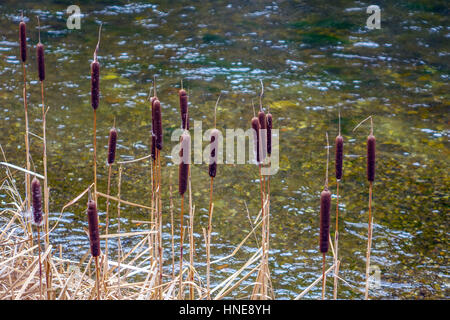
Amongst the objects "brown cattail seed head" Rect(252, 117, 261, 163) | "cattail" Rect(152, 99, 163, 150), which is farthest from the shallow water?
"cattail" Rect(152, 99, 163, 150)

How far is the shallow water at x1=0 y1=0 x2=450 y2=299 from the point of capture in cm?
262

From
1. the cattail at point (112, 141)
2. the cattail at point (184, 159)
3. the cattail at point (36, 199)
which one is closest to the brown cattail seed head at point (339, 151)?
the cattail at point (184, 159)

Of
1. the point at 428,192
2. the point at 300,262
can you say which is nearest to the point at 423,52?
the point at 428,192

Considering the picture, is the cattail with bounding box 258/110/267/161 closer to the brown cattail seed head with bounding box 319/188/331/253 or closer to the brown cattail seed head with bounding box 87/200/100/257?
the brown cattail seed head with bounding box 319/188/331/253

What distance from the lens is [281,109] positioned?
3.86 metres

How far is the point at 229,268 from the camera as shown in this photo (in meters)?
2.49

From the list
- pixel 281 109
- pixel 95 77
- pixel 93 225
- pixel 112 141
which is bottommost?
pixel 281 109

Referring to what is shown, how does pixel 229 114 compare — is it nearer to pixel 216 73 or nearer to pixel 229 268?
pixel 216 73

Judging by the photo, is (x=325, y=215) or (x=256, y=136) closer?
(x=325, y=215)

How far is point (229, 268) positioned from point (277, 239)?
0.98 ft

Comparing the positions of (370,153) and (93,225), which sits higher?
(370,153)

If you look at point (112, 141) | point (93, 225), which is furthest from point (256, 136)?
point (93, 225)

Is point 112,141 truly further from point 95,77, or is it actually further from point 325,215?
point 325,215

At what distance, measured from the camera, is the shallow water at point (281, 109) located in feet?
8.61
